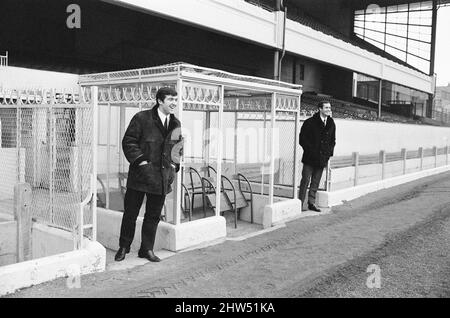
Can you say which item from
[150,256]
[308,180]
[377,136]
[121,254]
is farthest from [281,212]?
[377,136]

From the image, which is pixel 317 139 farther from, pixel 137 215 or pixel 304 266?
pixel 137 215

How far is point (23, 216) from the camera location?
19.0ft

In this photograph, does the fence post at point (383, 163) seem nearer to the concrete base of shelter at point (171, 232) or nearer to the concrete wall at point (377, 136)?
the concrete wall at point (377, 136)

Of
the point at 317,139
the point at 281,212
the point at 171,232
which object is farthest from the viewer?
the point at 317,139

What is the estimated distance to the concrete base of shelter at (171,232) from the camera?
600 centimetres

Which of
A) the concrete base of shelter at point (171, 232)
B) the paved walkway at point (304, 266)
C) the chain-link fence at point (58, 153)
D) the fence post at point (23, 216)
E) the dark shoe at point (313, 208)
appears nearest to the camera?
the paved walkway at point (304, 266)

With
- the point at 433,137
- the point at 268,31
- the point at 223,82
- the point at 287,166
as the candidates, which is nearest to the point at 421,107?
the point at 433,137

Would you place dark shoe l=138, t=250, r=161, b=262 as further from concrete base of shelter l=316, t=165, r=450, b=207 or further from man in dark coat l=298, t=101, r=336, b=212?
concrete base of shelter l=316, t=165, r=450, b=207

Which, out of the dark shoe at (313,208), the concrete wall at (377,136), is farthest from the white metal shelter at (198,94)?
the concrete wall at (377,136)

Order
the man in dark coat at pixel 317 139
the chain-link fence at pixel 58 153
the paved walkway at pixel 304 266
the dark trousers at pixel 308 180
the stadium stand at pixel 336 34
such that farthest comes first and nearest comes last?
1. the stadium stand at pixel 336 34
2. the dark trousers at pixel 308 180
3. the man in dark coat at pixel 317 139
4. the chain-link fence at pixel 58 153
5. the paved walkway at pixel 304 266

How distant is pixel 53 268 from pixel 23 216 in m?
1.48

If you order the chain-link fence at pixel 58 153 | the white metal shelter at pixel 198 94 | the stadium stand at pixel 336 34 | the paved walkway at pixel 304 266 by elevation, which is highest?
the stadium stand at pixel 336 34

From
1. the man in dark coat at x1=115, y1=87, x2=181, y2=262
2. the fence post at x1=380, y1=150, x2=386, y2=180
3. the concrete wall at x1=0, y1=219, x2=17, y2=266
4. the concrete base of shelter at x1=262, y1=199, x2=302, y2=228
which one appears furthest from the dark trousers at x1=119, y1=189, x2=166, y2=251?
the fence post at x1=380, y1=150, x2=386, y2=180
